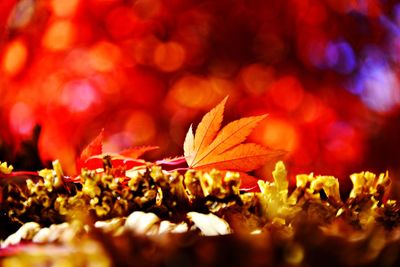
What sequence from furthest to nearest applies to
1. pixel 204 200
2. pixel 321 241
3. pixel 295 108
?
pixel 295 108, pixel 204 200, pixel 321 241

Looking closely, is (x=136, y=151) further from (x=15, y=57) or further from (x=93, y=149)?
(x=15, y=57)

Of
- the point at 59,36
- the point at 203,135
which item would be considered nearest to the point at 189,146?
the point at 203,135

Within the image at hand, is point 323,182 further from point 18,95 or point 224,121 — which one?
point 18,95

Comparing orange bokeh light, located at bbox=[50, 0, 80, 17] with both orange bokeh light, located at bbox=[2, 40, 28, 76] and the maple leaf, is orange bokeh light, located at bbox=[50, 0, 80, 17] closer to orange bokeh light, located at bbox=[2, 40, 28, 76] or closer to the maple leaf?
orange bokeh light, located at bbox=[2, 40, 28, 76]

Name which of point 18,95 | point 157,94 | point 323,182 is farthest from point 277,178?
point 18,95

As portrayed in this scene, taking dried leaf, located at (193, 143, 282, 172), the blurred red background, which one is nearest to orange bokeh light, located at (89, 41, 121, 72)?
the blurred red background

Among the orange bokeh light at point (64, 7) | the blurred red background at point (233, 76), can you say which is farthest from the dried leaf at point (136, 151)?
the orange bokeh light at point (64, 7)

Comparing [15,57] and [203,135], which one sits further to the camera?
[15,57]

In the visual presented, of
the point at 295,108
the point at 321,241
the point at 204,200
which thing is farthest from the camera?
the point at 295,108
